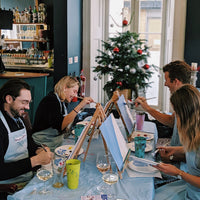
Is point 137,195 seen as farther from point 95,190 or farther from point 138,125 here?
point 138,125

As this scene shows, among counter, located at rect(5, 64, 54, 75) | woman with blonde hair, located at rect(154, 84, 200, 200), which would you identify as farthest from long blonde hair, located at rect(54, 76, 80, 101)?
counter, located at rect(5, 64, 54, 75)

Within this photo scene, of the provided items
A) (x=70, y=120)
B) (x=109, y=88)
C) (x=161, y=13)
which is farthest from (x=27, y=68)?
(x=70, y=120)

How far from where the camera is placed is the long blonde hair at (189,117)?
148 centimetres

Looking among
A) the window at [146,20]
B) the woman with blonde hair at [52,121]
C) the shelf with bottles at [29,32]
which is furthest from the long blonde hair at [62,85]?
the shelf with bottles at [29,32]

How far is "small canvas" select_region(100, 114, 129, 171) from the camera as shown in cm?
153

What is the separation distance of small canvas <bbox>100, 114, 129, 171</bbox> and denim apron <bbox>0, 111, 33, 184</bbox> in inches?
24.8

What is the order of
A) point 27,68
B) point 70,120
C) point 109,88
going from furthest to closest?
point 27,68 → point 109,88 → point 70,120

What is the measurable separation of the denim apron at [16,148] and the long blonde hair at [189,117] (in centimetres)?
102

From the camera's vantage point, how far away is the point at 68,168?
1.41 m

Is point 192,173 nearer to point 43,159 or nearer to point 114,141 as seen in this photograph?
point 114,141

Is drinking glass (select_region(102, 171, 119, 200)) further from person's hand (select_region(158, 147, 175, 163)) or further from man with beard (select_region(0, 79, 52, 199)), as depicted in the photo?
person's hand (select_region(158, 147, 175, 163))

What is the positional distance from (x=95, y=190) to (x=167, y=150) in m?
0.79

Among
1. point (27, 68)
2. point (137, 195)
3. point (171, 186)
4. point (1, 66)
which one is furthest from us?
point (27, 68)

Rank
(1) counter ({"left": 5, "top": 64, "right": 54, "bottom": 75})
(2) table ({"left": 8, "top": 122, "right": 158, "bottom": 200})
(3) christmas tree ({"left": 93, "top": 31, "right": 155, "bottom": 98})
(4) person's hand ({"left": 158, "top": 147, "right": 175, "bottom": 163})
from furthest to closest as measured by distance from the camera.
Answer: (1) counter ({"left": 5, "top": 64, "right": 54, "bottom": 75}), (3) christmas tree ({"left": 93, "top": 31, "right": 155, "bottom": 98}), (4) person's hand ({"left": 158, "top": 147, "right": 175, "bottom": 163}), (2) table ({"left": 8, "top": 122, "right": 158, "bottom": 200})
